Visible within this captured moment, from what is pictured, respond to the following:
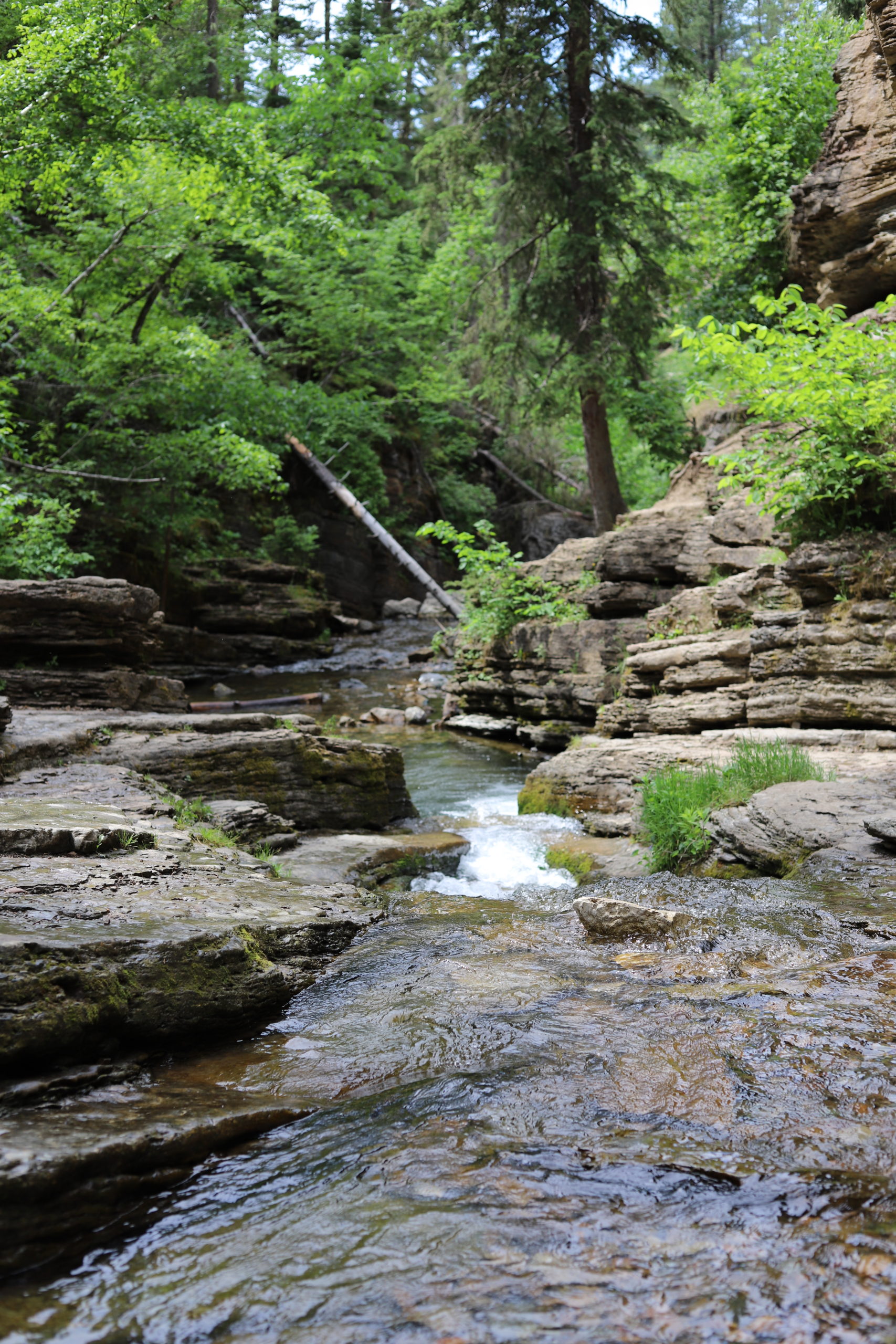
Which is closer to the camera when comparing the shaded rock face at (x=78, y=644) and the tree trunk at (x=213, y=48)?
the shaded rock face at (x=78, y=644)

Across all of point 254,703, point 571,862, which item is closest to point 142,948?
point 571,862

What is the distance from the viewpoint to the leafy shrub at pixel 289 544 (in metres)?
26.1

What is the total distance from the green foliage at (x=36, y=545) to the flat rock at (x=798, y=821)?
11981mm

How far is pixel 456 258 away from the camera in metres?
Answer: 28.5

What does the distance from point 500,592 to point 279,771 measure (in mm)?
7912

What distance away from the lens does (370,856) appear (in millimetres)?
7375

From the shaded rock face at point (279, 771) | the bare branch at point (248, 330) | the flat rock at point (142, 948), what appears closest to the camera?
the flat rock at point (142, 948)

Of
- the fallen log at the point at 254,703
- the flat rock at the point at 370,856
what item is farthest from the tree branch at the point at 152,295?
the flat rock at the point at 370,856

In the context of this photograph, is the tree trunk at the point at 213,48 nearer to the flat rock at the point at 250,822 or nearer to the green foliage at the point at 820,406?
the green foliage at the point at 820,406

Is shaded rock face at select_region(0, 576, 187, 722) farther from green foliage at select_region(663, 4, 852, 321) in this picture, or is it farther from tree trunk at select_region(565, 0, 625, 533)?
green foliage at select_region(663, 4, 852, 321)

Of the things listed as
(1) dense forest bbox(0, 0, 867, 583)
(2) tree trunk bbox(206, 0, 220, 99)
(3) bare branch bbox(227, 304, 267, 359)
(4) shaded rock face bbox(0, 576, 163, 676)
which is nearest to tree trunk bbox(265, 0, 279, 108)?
(2) tree trunk bbox(206, 0, 220, 99)

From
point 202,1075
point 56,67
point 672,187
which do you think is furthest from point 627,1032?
point 672,187

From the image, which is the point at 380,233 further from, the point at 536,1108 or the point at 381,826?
the point at 536,1108

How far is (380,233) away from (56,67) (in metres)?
17.4
